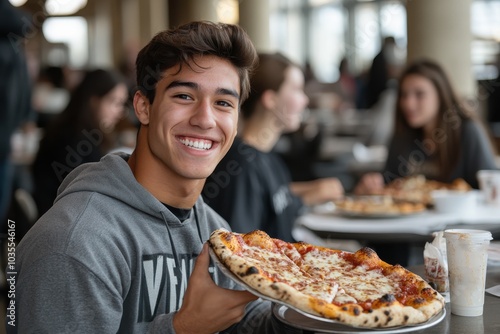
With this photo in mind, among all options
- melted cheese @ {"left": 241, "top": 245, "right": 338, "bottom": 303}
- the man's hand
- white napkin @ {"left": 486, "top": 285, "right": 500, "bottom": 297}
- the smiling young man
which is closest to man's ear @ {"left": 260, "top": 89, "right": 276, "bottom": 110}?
the smiling young man

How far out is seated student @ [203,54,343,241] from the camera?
286 cm

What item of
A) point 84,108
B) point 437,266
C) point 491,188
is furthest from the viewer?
point 84,108

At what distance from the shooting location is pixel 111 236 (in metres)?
1.41

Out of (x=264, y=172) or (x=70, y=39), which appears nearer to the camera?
(x=264, y=172)

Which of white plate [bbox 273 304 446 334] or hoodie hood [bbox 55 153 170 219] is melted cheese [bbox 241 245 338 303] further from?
hoodie hood [bbox 55 153 170 219]

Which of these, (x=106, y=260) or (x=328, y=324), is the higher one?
(x=106, y=260)

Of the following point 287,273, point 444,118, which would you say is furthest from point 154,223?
point 444,118

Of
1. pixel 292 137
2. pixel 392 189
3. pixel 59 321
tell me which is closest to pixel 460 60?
pixel 292 137

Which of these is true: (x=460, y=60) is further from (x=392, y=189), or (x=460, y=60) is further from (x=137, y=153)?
(x=137, y=153)

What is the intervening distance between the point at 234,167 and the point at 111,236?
1530mm

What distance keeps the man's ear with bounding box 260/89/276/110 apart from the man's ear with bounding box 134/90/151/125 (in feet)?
5.77

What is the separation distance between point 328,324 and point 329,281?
0.27 ft

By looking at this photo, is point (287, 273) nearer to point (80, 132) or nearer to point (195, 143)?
point (195, 143)

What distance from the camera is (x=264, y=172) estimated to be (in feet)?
9.90
